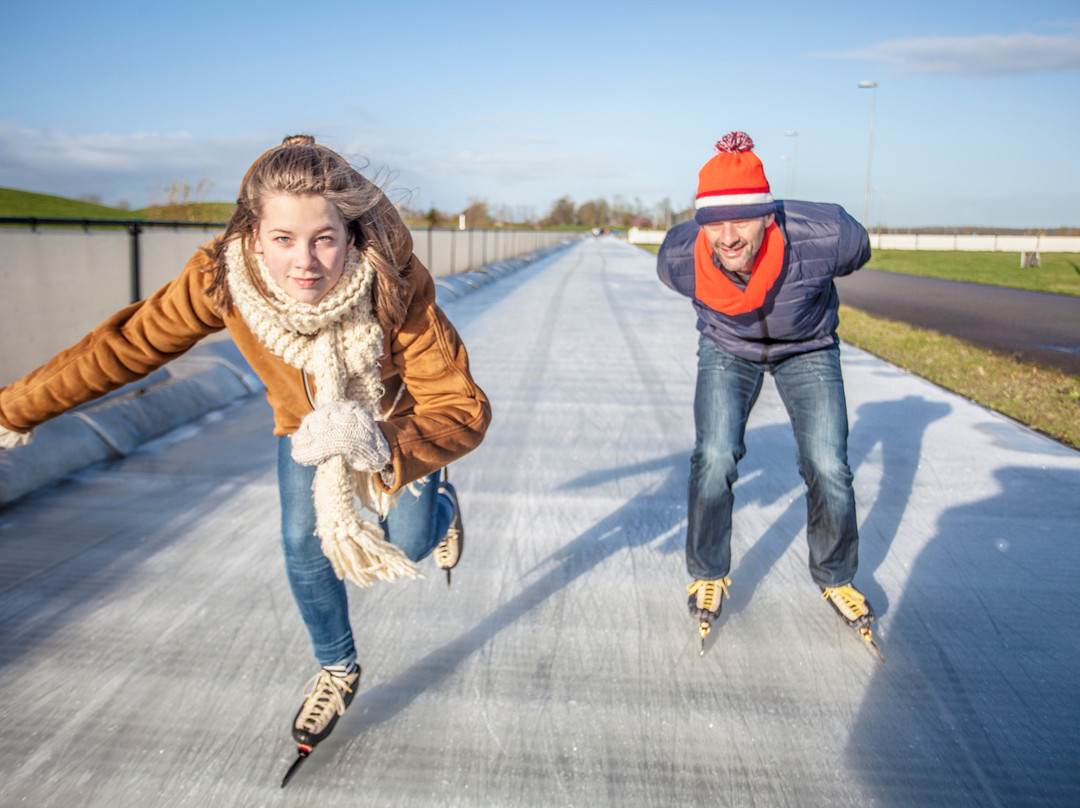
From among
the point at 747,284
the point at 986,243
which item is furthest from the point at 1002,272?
the point at 747,284

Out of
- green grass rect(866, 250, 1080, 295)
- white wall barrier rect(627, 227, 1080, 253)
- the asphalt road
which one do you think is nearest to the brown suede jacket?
the asphalt road

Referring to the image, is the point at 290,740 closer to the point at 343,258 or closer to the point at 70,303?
the point at 343,258

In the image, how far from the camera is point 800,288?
2842 millimetres

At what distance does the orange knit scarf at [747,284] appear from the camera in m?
2.75

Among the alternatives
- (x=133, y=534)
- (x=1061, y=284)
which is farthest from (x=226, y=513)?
(x=1061, y=284)

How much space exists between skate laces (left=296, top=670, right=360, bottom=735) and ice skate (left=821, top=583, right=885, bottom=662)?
173 centimetres

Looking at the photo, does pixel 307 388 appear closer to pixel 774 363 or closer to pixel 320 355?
pixel 320 355

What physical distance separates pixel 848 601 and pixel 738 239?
1370 mm

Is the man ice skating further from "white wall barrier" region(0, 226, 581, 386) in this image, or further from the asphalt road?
the asphalt road

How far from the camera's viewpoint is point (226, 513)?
12.8ft

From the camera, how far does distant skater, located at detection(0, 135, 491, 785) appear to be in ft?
6.21

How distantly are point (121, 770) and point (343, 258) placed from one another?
1.50 metres

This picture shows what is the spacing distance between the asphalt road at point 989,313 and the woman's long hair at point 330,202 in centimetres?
817

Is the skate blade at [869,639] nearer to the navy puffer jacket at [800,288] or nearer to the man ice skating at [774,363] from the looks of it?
the man ice skating at [774,363]
